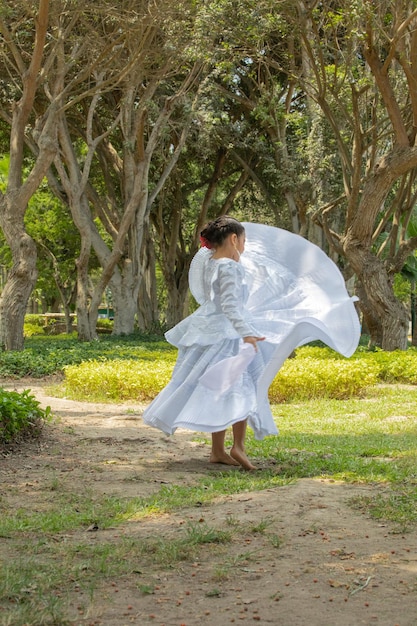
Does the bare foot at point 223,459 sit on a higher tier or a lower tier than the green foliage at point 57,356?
lower

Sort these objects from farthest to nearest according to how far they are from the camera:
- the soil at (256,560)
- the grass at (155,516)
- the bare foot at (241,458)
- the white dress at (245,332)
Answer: the bare foot at (241,458) → the white dress at (245,332) → the grass at (155,516) → the soil at (256,560)

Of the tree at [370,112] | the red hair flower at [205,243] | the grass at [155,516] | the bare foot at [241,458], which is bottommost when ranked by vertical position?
the grass at [155,516]

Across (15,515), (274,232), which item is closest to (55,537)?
(15,515)

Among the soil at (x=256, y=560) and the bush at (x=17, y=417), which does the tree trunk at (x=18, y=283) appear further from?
the soil at (x=256, y=560)

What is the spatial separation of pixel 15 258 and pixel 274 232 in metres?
9.48

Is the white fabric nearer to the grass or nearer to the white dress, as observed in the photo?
the white dress

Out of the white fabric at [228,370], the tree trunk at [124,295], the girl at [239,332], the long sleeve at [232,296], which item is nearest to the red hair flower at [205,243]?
the girl at [239,332]

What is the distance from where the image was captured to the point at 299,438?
26.8ft

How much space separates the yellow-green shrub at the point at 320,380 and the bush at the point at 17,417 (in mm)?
4439

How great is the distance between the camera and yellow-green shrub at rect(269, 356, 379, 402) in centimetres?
1152

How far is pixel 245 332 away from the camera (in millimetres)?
6035

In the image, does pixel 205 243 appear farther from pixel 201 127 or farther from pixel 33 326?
pixel 33 326

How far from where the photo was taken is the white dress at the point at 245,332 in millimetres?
6023

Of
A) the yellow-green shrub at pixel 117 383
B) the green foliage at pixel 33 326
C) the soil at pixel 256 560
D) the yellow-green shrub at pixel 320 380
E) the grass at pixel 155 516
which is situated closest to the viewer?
the soil at pixel 256 560
